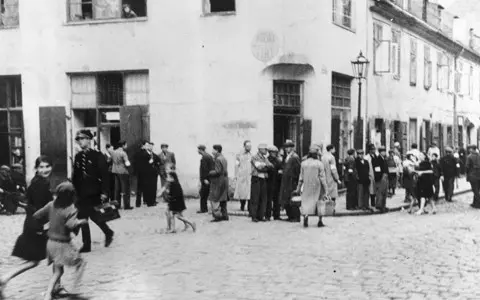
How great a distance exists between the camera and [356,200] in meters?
16.8

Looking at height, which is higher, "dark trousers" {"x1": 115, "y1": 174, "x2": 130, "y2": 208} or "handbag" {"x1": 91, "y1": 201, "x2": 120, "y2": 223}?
"handbag" {"x1": 91, "y1": 201, "x2": 120, "y2": 223}

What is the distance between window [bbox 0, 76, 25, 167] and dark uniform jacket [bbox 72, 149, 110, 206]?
11.5 meters

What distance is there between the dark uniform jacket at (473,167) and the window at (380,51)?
6.76 meters

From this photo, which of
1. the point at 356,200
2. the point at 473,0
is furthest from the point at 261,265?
the point at 473,0

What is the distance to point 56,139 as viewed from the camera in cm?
2005

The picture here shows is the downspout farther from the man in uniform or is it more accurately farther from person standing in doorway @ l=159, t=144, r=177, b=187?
the man in uniform

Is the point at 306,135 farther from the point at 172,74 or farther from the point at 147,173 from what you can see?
the point at 147,173

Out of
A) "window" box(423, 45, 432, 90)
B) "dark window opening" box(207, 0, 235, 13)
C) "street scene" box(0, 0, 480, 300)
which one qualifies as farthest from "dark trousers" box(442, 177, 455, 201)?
"window" box(423, 45, 432, 90)

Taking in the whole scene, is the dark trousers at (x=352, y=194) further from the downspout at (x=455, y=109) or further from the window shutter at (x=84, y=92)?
the downspout at (x=455, y=109)

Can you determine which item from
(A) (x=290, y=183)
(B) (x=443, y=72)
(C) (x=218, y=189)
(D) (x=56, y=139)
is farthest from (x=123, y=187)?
(B) (x=443, y=72)

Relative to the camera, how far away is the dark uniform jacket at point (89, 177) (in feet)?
32.6

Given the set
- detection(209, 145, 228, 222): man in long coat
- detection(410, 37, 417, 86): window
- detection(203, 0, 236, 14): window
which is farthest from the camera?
detection(410, 37, 417, 86): window

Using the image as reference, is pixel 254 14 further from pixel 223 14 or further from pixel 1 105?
pixel 1 105

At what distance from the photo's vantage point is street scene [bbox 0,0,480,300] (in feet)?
25.4
